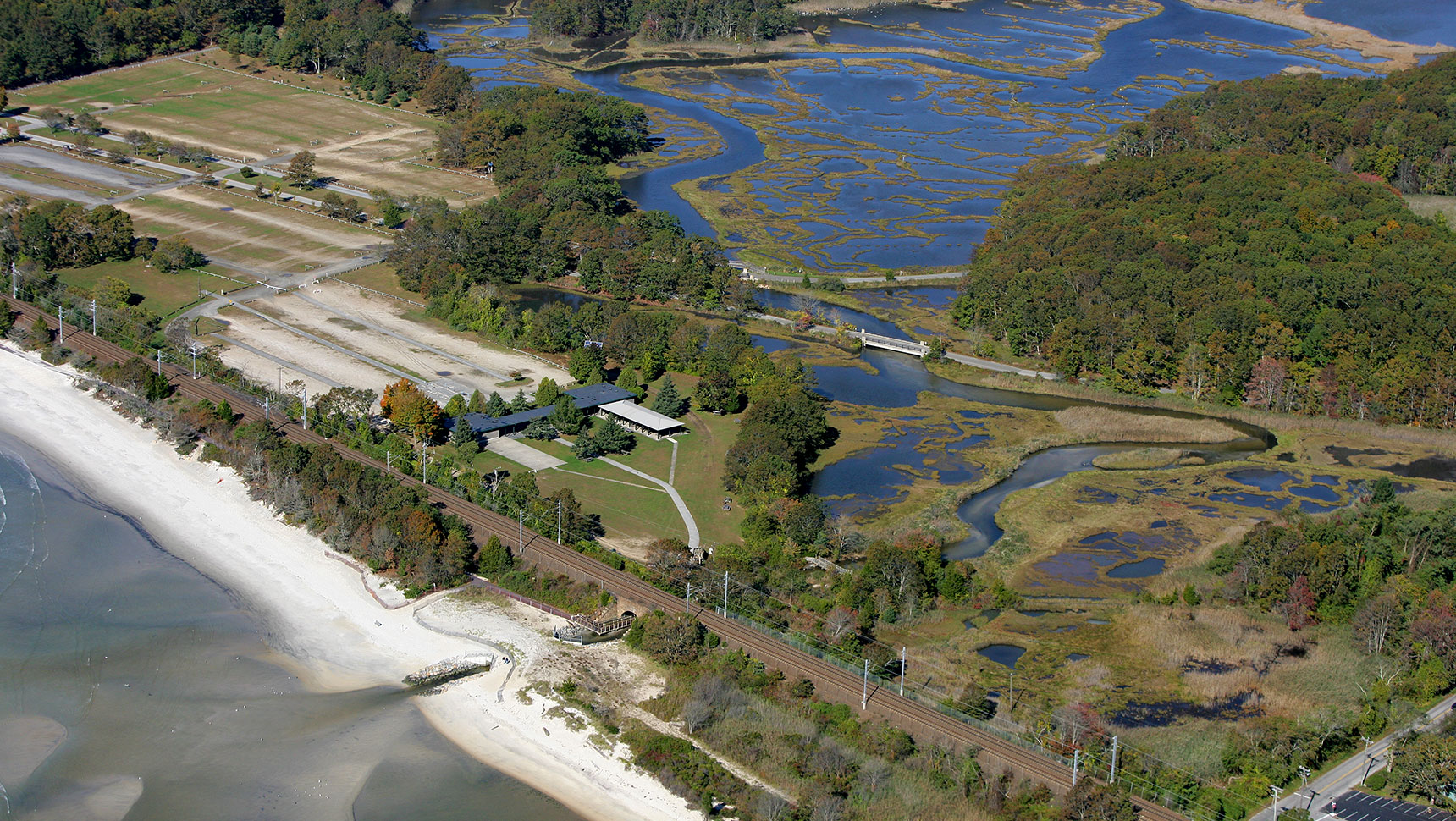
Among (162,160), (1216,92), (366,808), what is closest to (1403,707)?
(366,808)

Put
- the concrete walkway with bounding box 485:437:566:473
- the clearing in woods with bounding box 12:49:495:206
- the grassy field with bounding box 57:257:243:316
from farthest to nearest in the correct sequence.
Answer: the clearing in woods with bounding box 12:49:495:206 → the grassy field with bounding box 57:257:243:316 → the concrete walkway with bounding box 485:437:566:473

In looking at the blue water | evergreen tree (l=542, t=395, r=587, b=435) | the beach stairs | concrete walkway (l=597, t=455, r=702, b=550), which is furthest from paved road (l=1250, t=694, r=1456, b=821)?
the blue water

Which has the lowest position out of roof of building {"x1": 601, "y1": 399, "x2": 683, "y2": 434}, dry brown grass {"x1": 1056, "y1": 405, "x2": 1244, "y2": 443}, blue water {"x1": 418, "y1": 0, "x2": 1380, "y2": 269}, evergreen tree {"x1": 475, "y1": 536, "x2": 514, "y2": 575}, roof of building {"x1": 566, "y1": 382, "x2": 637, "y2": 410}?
evergreen tree {"x1": 475, "y1": 536, "x2": 514, "y2": 575}

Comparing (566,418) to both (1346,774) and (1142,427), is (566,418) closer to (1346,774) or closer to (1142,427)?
(1142,427)

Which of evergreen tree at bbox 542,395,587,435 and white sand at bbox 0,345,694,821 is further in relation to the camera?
evergreen tree at bbox 542,395,587,435

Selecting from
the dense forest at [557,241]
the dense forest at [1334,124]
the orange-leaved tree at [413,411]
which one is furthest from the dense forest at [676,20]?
the orange-leaved tree at [413,411]

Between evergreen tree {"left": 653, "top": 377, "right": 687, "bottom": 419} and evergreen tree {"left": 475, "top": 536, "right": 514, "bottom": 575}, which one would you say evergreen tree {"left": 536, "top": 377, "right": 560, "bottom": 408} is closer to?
evergreen tree {"left": 653, "top": 377, "right": 687, "bottom": 419}

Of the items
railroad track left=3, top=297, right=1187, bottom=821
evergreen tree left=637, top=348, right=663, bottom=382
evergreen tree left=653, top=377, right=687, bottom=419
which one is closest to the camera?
railroad track left=3, top=297, right=1187, bottom=821

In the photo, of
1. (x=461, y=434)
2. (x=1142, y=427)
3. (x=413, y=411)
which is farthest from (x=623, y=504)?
(x=1142, y=427)
